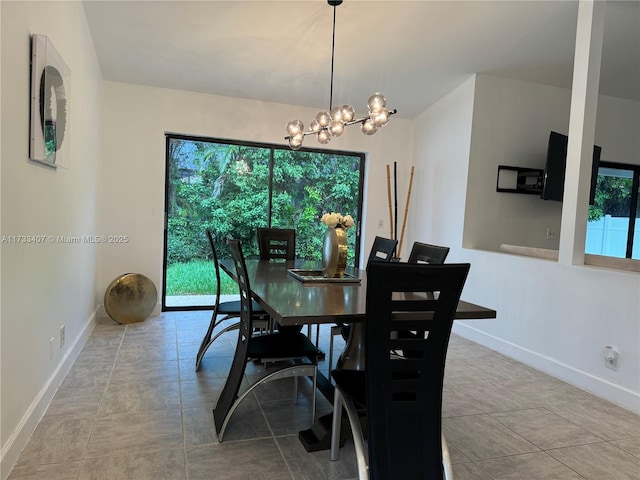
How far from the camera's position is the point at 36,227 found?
2176mm

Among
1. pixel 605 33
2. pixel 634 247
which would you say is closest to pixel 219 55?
pixel 605 33

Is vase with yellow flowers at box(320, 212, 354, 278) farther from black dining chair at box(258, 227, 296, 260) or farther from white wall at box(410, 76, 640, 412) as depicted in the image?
white wall at box(410, 76, 640, 412)

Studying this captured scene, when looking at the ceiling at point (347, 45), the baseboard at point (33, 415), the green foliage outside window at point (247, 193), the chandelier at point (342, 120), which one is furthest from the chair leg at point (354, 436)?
the green foliage outside window at point (247, 193)

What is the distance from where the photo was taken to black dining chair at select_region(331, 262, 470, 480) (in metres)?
1.44

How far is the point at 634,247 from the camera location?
5.50 m

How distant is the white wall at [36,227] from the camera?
1784 mm

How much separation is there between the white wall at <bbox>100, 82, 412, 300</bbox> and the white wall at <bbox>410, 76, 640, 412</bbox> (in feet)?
6.46

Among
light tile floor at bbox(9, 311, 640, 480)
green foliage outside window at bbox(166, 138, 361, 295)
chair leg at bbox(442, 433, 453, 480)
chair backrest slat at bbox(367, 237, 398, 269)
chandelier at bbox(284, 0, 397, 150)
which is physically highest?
chandelier at bbox(284, 0, 397, 150)

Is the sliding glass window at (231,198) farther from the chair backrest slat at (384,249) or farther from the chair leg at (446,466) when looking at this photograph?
the chair leg at (446,466)

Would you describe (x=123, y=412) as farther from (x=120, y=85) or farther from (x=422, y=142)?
(x=422, y=142)

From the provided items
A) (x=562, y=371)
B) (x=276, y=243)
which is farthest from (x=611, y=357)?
(x=276, y=243)

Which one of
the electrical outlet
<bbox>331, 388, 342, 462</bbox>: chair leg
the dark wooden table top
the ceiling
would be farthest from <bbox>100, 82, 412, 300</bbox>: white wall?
the electrical outlet

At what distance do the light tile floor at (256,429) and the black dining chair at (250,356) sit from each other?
14cm

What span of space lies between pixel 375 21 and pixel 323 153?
1.90 meters
